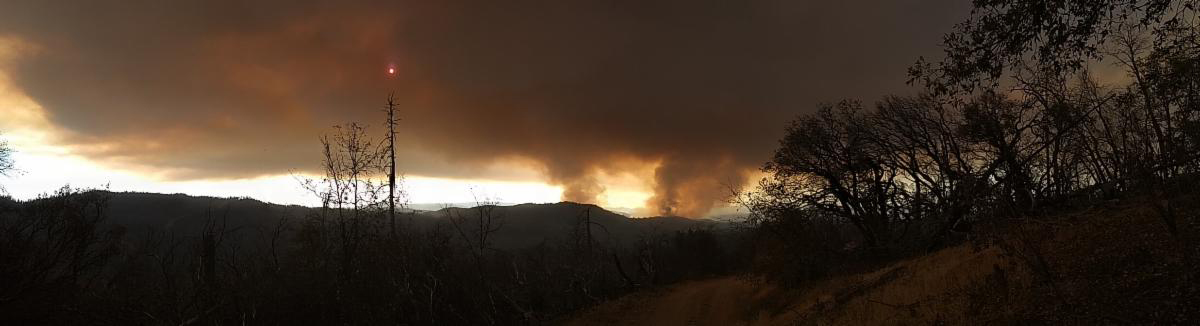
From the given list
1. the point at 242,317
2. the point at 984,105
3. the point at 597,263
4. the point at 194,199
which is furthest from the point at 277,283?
the point at 194,199

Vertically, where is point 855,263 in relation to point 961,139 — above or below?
below

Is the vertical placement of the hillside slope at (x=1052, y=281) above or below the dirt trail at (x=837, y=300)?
above

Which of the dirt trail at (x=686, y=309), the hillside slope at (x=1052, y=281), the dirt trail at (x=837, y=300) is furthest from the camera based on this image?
the dirt trail at (x=686, y=309)

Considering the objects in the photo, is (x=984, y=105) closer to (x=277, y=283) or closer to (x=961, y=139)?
(x=961, y=139)

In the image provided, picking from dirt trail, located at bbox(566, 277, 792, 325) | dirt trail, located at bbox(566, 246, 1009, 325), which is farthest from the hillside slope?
dirt trail, located at bbox(566, 277, 792, 325)

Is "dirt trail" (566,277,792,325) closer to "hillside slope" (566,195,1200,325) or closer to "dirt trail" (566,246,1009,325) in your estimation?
"dirt trail" (566,246,1009,325)

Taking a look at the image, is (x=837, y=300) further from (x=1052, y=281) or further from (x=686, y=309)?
(x=686, y=309)

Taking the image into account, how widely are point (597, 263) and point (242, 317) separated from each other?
23969 mm

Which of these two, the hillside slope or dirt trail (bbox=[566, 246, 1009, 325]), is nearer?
the hillside slope

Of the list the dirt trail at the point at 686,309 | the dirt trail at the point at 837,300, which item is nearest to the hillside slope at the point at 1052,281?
the dirt trail at the point at 837,300

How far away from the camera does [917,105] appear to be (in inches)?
1292

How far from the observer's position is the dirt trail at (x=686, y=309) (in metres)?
24.0

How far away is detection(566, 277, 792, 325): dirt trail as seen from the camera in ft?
78.9

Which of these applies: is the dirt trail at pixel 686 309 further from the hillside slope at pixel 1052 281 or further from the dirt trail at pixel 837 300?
the hillside slope at pixel 1052 281
